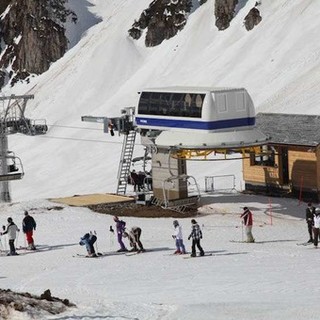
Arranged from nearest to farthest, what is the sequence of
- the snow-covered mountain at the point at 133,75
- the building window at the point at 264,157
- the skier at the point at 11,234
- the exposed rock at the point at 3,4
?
the skier at the point at 11,234 → the building window at the point at 264,157 → the snow-covered mountain at the point at 133,75 → the exposed rock at the point at 3,4

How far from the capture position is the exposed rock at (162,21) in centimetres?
9169

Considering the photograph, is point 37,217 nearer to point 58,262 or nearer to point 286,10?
point 58,262

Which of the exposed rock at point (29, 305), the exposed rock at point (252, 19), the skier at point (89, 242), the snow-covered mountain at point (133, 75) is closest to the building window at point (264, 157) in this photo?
the snow-covered mountain at point (133, 75)

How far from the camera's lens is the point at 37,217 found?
35969 mm

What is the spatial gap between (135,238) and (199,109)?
11.2m

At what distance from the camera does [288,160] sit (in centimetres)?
4072

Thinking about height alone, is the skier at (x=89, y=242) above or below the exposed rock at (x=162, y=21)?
below

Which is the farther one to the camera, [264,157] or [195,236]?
[264,157]

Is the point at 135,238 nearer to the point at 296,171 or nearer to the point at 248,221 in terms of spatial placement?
the point at 248,221

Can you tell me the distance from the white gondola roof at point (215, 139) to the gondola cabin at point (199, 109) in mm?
269

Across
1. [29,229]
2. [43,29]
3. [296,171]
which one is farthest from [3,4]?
[29,229]

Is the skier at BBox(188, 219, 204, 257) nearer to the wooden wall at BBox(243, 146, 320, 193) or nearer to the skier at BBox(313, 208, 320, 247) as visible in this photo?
the skier at BBox(313, 208, 320, 247)

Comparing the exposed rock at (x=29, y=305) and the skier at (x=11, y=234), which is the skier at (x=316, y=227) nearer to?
the skier at (x=11, y=234)

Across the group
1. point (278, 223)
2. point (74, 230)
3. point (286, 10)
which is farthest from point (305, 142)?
point (286, 10)
